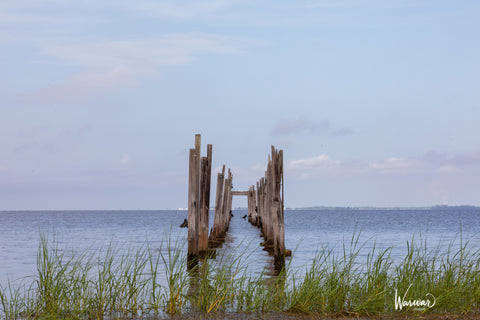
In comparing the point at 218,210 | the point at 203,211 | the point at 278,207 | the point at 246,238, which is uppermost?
the point at 278,207

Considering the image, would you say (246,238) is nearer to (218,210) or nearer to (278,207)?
(218,210)

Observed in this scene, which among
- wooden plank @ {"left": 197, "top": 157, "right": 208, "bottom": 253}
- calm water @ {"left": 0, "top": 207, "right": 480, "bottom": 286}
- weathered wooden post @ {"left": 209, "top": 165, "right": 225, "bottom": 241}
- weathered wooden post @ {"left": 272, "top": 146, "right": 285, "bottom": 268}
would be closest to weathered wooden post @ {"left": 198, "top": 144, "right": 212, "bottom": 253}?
wooden plank @ {"left": 197, "top": 157, "right": 208, "bottom": 253}

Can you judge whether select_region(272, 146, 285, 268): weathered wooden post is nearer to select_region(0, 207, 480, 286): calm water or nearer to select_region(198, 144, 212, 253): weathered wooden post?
select_region(0, 207, 480, 286): calm water

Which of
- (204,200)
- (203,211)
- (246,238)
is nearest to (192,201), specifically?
(203,211)

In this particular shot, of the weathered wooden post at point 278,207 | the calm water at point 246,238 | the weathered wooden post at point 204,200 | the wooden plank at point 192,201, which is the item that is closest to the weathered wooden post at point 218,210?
the calm water at point 246,238

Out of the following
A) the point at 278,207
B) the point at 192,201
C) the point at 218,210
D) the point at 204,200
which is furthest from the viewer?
the point at 218,210

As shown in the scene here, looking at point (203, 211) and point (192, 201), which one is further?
point (203, 211)

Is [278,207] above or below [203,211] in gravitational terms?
above

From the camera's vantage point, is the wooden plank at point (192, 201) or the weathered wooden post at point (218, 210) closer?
the wooden plank at point (192, 201)

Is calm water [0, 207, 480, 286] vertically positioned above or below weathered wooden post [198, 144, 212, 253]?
below

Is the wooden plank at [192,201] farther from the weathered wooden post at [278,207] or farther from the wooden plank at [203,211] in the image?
the weathered wooden post at [278,207]

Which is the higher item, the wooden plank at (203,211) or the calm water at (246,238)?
the wooden plank at (203,211)

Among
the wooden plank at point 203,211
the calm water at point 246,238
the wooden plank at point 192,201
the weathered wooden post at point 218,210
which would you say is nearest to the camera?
the wooden plank at point 192,201

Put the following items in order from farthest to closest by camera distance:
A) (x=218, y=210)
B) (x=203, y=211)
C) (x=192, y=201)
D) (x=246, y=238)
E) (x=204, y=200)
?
(x=246, y=238)
(x=218, y=210)
(x=204, y=200)
(x=203, y=211)
(x=192, y=201)
